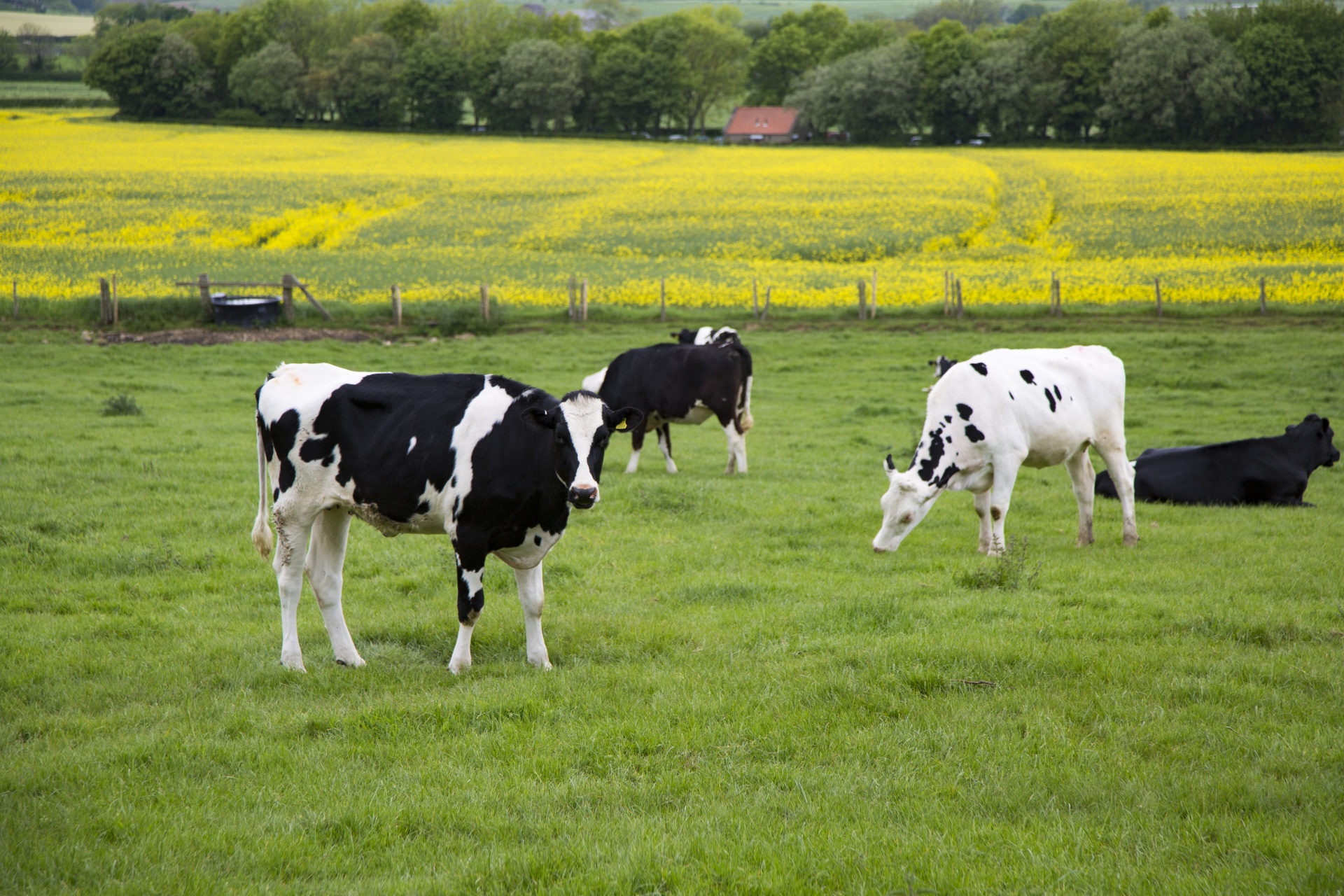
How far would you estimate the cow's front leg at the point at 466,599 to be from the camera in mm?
6941

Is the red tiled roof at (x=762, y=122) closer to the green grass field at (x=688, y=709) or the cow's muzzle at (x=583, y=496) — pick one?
the green grass field at (x=688, y=709)

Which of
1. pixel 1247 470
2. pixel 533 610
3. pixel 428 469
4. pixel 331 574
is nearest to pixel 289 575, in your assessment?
pixel 331 574

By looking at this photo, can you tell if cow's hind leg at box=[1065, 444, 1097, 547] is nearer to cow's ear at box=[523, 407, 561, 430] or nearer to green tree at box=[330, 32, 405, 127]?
cow's ear at box=[523, 407, 561, 430]

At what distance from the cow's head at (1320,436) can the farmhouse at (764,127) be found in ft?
307

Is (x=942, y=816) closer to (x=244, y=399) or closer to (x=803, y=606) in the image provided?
(x=803, y=606)

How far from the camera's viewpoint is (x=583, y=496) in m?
6.31

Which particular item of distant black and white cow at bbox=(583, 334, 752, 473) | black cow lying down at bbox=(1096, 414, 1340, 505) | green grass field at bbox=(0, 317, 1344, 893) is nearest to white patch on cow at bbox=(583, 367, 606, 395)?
distant black and white cow at bbox=(583, 334, 752, 473)

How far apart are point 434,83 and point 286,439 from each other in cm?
9425

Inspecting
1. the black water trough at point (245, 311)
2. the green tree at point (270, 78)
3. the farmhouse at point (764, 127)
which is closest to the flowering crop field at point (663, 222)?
the black water trough at point (245, 311)

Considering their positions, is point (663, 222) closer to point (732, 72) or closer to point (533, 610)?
point (533, 610)

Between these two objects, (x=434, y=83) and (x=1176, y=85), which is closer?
(x=1176, y=85)

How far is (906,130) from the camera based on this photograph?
96.9m

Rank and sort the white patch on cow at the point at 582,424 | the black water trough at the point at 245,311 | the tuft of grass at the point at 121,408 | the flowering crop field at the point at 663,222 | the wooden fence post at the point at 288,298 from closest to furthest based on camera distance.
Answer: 1. the white patch on cow at the point at 582,424
2. the tuft of grass at the point at 121,408
3. the black water trough at the point at 245,311
4. the wooden fence post at the point at 288,298
5. the flowering crop field at the point at 663,222

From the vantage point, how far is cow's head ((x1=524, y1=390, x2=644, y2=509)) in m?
6.63
